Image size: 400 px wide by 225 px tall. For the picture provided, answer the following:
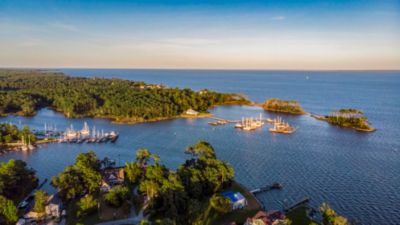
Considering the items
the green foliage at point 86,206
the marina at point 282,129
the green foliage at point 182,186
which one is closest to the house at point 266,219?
the green foliage at point 182,186

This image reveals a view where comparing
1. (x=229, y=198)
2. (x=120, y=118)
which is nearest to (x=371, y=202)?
(x=229, y=198)

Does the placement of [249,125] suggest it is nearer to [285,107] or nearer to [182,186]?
[285,107]

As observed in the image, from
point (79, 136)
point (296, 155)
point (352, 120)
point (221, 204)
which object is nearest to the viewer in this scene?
point (221, 204)

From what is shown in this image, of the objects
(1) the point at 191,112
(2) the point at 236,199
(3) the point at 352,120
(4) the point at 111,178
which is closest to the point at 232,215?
(2) the point at 236,199

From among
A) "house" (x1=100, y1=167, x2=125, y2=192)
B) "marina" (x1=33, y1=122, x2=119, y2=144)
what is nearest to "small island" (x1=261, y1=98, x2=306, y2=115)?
"marina" (x1=33, y1=122, x2=119, y2=144)

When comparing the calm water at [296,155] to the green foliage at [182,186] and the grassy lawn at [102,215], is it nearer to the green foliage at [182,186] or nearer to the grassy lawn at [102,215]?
the green foliage at [182,186]

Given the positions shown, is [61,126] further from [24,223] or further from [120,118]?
[24,223]
